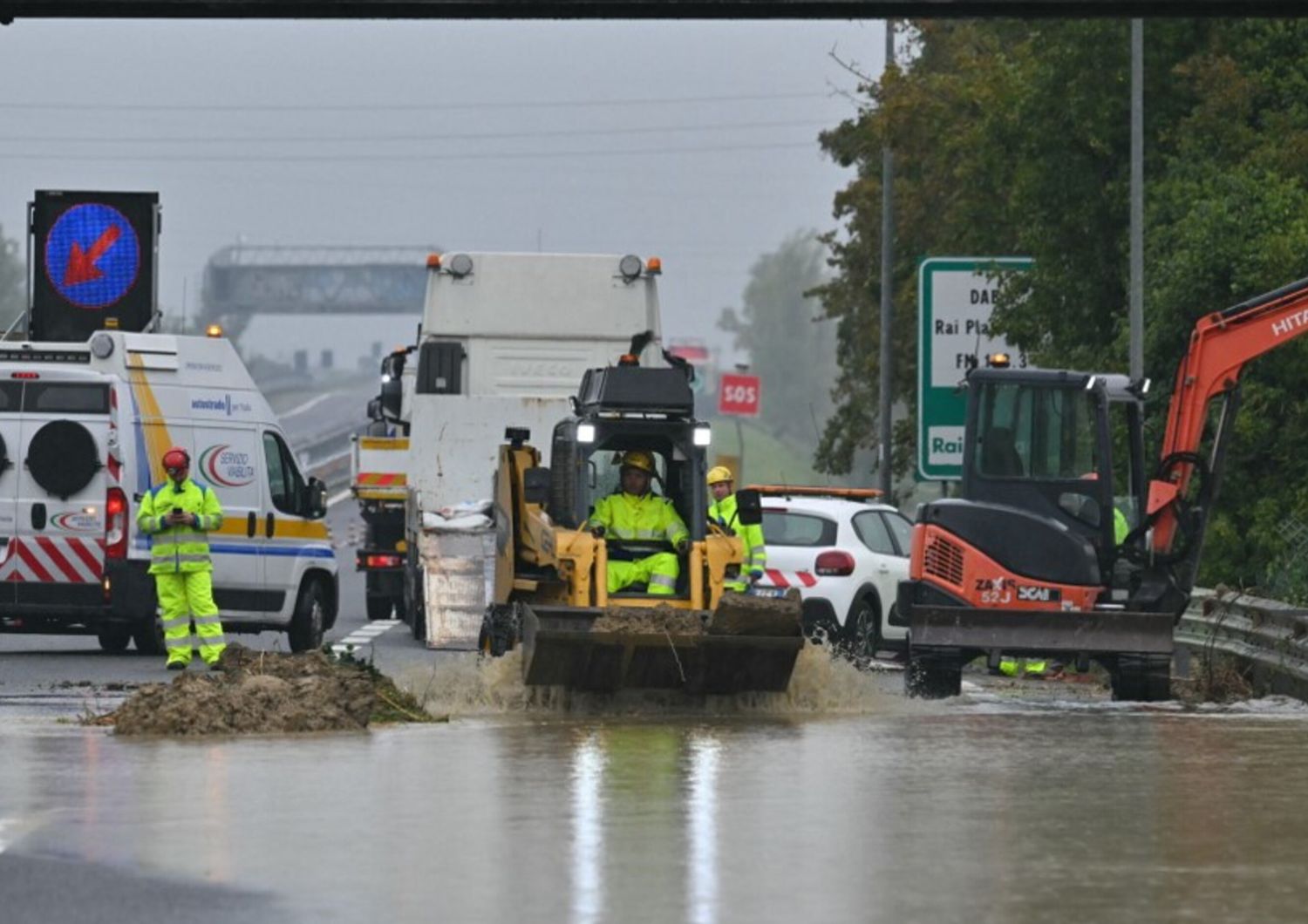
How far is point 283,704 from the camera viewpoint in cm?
1808

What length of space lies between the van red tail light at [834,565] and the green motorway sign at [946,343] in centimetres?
603

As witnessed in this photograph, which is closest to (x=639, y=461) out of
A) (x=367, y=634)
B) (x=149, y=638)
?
(x=149, y=638)

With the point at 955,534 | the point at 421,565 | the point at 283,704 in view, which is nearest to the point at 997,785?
the point at 283,704

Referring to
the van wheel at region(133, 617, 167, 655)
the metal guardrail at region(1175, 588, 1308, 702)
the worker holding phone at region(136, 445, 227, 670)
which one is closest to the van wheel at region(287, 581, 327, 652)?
the van wheel at region(133, 617, 167, 655)

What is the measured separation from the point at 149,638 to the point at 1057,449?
875 centimetres

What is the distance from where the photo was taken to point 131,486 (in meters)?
25.7

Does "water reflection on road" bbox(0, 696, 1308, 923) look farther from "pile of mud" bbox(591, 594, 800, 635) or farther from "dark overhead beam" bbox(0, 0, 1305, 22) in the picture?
"dark overhead beam" bbox(0, 0, 1305, 22)

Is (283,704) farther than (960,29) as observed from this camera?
No

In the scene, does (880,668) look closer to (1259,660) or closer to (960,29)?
(1259,660)

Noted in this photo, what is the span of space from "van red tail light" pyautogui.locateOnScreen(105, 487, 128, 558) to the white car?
527cm

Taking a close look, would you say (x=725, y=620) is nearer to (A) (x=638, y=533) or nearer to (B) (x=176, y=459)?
(A) (x=638, y=533)

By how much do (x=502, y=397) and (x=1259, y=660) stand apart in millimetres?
9585

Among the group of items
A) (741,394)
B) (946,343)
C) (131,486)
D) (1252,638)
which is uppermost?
(741,394)

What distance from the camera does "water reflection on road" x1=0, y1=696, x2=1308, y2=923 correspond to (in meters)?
10.7
